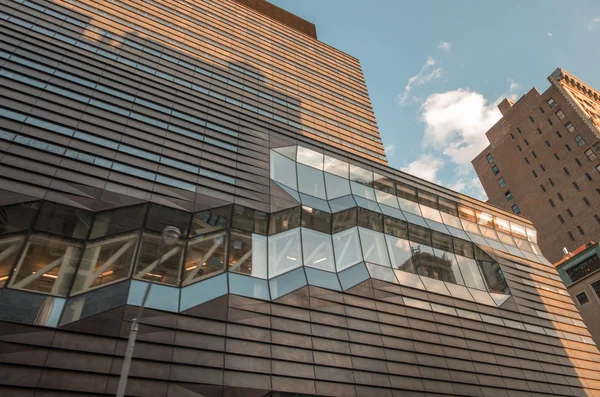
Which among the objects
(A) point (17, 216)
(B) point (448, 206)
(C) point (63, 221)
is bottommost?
(A) point (17, 216)

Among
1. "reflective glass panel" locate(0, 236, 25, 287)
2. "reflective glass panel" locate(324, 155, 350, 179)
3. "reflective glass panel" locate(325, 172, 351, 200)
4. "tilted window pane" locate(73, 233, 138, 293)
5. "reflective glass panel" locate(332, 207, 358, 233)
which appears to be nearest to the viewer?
"reflective glass panel" locate(0, 236, 25, 287)

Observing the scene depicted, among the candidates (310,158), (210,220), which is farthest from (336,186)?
(210,220)

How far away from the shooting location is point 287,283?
14391 millimetres

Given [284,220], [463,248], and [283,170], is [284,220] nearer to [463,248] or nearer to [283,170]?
[283,170]

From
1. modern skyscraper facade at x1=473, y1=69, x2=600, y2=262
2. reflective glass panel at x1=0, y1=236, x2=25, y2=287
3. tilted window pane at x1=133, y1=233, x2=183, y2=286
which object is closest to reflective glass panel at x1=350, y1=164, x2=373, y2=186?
tilted window pane at x1=133, y1=233, x2=183, y2=286

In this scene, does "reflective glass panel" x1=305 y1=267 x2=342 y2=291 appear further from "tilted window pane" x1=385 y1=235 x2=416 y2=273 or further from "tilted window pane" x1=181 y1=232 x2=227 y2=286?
"tilted window pane" x1=385 y1=235 x2=416 y2=273

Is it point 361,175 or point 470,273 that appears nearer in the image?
point 470,273

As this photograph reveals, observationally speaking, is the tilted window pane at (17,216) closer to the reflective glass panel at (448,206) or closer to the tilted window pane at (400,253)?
the tilted window pane at (400,253)

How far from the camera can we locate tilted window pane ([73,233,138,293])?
37.3ft

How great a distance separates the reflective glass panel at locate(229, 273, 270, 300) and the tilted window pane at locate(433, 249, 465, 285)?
409 inches

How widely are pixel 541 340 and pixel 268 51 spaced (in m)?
28.3

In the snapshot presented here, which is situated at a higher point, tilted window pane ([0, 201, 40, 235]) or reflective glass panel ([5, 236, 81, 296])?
tilted window pane ([0, 201, 40, 235])

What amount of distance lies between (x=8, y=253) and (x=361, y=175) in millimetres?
16700

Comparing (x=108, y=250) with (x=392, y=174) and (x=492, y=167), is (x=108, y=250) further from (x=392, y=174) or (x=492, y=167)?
(x=492, y=167)
